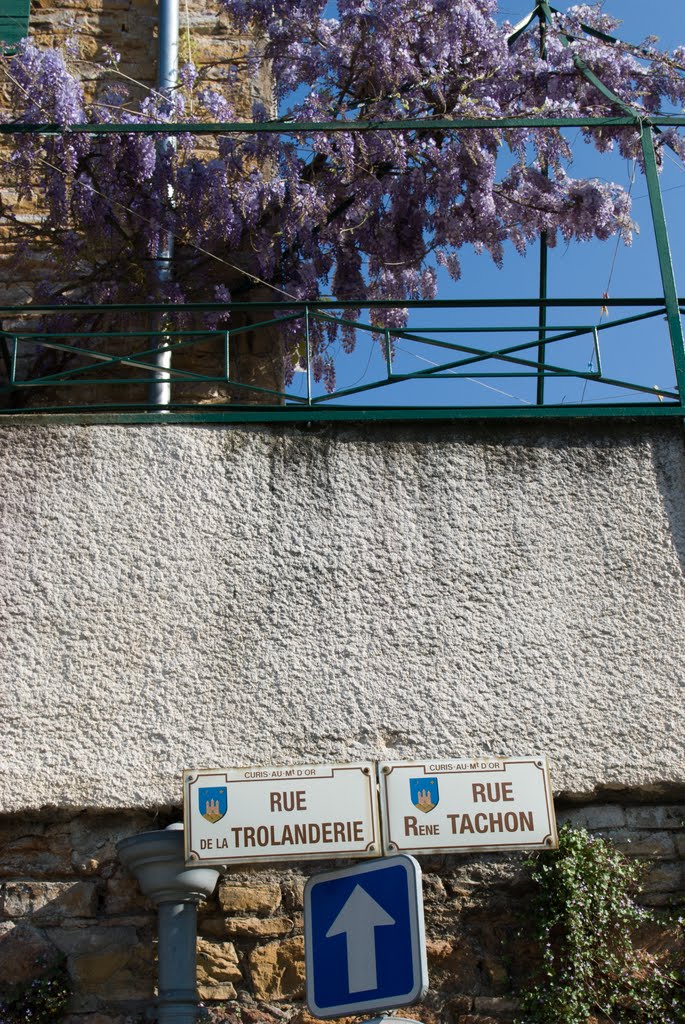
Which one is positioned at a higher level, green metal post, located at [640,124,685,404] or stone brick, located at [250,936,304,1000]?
green metal post, located at [640,124,685,404]

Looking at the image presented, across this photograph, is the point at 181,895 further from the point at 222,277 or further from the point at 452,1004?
the point at 222,277

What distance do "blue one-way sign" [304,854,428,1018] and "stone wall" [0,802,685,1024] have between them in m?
0.74

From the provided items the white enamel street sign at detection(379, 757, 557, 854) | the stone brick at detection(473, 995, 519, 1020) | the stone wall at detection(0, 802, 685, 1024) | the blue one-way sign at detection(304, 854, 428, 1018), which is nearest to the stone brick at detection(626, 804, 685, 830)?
the stone wall at detection(0, 802, 685, 1024)

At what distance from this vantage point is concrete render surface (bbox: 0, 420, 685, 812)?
4254 millimetres

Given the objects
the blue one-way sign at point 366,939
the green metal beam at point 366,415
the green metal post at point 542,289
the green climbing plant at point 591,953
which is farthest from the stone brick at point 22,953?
the green metal post at point 542,289

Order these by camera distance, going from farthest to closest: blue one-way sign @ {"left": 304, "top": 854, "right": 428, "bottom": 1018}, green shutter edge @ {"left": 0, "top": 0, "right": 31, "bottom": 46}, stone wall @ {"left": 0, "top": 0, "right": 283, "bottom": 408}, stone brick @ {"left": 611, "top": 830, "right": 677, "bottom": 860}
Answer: green shutter edge @ {"left": 0, "top": 0, "right": 31, "bottom": 46}, stone wall @ {"left": 0, "top": 0, "right": 283, "bottom": 408}, stone brick @ {"left": 611, "top": 830, "right": 677, "bottom": 860}, blue one-way sign @ {"left": 304, "top": 854, "right": 428, "bottom": 1018}

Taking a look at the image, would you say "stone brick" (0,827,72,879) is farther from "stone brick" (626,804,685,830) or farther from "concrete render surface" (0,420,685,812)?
"stone brick" (626,804,685,830)

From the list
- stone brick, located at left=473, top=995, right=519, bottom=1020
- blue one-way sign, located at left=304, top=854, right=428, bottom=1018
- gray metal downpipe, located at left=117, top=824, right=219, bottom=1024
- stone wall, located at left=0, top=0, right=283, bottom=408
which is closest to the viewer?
blue one-way sign, located at left=304, top=854, right=428, bottom=1018

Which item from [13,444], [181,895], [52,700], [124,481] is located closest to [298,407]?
[124,481]

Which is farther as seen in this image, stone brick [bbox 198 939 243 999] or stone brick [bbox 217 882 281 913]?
stone brick [bbox 217 882 281 913]

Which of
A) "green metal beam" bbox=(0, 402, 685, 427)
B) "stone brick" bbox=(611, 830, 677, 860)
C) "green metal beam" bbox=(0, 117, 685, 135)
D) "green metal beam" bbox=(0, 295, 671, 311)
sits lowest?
"stone brick" bbox=(611, 830, 677, 860)

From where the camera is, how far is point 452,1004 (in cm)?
396

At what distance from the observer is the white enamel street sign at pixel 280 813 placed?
3.69 metres

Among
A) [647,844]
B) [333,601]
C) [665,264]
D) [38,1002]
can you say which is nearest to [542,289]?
[665,264]
